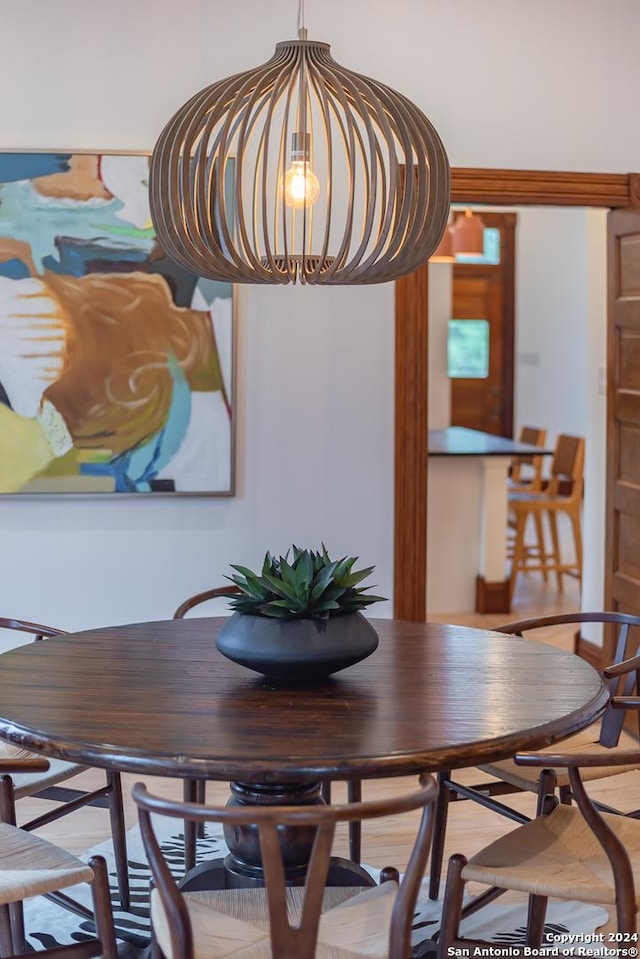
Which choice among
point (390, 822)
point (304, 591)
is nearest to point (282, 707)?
point (304, 591)

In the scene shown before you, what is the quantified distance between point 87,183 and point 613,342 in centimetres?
208

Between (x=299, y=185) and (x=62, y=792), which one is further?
(x=62, y=792)

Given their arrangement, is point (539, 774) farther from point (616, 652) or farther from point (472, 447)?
point (472, 447)

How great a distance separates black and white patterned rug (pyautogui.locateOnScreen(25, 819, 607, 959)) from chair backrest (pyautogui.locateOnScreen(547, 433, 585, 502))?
435 cm

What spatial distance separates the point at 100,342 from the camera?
4.14 metres

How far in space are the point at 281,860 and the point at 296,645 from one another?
655mm

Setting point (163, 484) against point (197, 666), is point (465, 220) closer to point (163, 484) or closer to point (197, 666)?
point (163, 484)

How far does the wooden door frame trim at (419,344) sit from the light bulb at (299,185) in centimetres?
173

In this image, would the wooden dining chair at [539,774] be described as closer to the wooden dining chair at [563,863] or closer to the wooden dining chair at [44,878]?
the wooden dining chair at [563,863]

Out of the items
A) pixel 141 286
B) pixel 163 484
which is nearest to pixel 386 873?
pixel 163 484

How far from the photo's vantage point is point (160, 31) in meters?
A: 4.11

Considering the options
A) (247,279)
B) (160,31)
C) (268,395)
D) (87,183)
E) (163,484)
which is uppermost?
(160,31)

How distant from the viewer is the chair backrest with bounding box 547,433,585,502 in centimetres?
719

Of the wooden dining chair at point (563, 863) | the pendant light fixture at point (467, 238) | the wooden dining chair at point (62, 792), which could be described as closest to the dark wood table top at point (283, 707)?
the wooden dining chair at point (563, 863)
